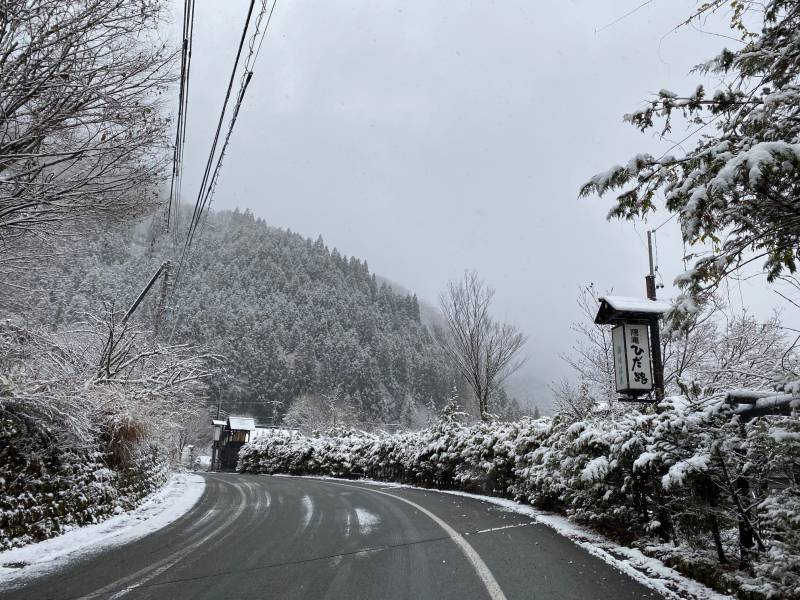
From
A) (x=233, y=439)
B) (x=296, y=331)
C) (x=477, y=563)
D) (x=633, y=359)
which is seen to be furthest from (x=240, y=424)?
(x=296, y=331)

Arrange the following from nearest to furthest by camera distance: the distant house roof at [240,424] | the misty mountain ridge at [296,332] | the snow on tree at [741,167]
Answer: the snow on tree at [741,167] < the distant house roof at [240,424] < the misty mountain ridge at [296,332]

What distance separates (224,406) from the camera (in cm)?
7750

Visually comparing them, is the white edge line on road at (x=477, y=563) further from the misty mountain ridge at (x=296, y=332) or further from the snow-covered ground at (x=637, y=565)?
the misty mountain ridge at (x=296, y=332)

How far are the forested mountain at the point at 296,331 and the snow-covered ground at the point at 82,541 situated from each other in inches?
665

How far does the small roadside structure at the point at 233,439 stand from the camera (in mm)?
51812

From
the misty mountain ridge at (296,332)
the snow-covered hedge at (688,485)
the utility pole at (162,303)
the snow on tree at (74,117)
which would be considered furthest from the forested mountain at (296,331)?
the snow on tree at (74,117)

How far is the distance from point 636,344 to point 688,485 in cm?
366

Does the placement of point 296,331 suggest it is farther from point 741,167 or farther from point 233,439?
point 741,167

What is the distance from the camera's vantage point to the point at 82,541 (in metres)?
6.88

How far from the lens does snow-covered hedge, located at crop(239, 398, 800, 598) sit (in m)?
3.68

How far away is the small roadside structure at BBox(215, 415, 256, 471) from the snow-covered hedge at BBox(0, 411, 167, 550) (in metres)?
44.9

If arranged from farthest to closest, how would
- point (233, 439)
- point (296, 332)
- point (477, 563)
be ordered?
1. point (296, 332)
2. point (233, 439)
3. point (477, 563)

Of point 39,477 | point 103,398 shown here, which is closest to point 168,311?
point 103,398

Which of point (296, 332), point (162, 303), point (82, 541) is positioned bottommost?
point (82, 541)
